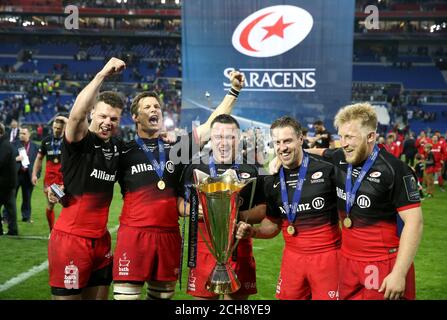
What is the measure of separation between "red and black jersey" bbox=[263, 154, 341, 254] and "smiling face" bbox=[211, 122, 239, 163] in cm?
48

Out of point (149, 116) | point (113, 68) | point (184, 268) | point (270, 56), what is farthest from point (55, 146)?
point (270, 56)

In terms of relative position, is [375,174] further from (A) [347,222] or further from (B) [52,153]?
(B) [52,153]

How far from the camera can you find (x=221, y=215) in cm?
337

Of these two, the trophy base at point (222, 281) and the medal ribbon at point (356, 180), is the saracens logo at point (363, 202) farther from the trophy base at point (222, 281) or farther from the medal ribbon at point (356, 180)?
the trophy base at point (222, 281)

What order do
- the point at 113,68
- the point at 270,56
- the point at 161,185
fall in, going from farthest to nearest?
the point at 270,56 < the point at 161,185 < the point at 113,68

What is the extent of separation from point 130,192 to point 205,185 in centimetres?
93

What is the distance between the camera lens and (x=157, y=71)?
150ft

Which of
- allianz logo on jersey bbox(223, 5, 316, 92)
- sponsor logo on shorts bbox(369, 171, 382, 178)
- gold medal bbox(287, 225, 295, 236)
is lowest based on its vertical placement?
gold medal bbox(287, 225, 295, 236)

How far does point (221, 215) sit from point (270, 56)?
39.8 ft

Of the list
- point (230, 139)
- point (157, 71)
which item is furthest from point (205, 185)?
point (157, 71)

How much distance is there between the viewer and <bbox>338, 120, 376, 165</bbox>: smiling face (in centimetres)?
335

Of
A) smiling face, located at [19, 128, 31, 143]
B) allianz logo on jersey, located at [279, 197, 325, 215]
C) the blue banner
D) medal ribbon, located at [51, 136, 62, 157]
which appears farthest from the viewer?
the blue banner

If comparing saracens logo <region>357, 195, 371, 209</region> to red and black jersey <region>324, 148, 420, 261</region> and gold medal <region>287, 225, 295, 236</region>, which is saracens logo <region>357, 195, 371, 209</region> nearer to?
red and black jersey <region>324, 148, 420, 261</region>

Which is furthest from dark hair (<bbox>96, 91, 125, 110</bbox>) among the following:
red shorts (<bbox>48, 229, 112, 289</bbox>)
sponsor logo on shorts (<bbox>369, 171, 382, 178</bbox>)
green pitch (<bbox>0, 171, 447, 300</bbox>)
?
green pitch (<bbox>0, 171, 447, 300</bbox>)
